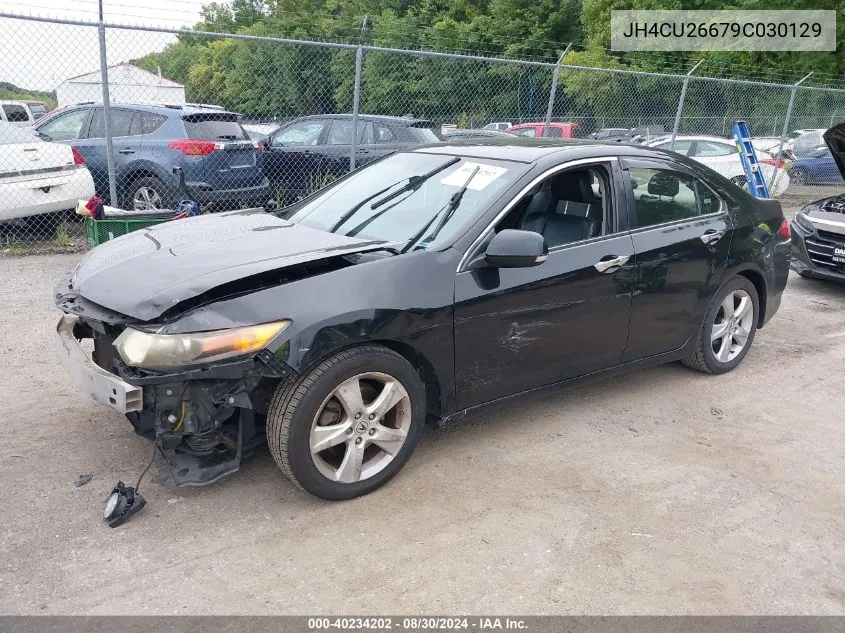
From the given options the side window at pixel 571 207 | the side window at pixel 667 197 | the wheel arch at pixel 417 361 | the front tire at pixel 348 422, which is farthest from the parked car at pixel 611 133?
the front tire at pixel 348 422

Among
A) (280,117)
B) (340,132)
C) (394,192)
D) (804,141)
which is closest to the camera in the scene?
(394,192)

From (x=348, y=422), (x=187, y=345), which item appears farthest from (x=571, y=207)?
(x=187, y=345)

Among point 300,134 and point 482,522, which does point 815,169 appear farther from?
point 482,522

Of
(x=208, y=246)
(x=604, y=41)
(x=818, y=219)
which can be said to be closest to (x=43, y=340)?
(x=208, y=246)

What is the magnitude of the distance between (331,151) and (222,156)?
1.71 meters

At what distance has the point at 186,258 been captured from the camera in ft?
11.1

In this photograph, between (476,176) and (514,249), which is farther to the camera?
(476,176)

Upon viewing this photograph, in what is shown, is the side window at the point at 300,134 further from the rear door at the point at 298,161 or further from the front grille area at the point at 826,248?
the front grille area at the point at 826,248

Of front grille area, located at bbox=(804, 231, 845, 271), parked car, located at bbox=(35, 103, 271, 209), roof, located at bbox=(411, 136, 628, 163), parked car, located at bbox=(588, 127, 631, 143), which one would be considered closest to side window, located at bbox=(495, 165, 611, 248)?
roof, located at bbox=(411, 136, 628, 163)

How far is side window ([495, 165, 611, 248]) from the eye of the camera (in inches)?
163

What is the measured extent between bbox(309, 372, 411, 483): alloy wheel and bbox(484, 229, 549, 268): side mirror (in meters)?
0.77

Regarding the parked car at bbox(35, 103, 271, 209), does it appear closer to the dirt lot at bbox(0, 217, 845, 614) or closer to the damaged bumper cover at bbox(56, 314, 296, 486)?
the dirt lot at bbox(0, 217, 845, 614)

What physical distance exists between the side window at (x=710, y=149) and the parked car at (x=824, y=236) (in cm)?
552

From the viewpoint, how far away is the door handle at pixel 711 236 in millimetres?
4625
